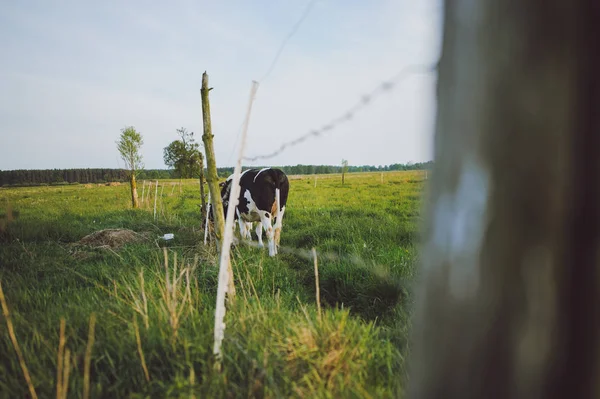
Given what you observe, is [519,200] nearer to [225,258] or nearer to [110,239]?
[225,258]

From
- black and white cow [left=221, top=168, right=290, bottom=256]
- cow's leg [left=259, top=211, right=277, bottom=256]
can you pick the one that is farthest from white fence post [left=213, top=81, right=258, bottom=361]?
black and white cow [left=221, top=168, right=290, bottom=256]

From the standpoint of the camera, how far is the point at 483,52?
61 centimetres

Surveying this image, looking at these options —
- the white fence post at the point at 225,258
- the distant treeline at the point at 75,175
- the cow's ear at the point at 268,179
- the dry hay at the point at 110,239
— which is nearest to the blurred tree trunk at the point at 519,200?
the white fence post at the point at 225,258

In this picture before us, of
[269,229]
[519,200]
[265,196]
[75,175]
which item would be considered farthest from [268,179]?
[75,175]

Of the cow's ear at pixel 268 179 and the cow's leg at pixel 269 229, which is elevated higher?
the cow's ear at pixel 268 179

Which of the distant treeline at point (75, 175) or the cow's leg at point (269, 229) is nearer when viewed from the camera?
the cow's leg at point (269, 229)

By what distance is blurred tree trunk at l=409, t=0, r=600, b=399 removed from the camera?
53 centimetres

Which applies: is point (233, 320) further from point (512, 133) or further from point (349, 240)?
point (349, 240)

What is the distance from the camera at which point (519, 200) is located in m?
0.58

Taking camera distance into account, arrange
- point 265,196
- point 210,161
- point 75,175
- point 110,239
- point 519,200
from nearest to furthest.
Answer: point 519,200, point 210,161, point 110,239, point 265,196, point 75,175

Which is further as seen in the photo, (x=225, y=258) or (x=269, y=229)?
(x=269, y=229)

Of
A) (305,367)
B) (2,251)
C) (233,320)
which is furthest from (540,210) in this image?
(2,251)

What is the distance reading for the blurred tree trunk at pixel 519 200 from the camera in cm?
53

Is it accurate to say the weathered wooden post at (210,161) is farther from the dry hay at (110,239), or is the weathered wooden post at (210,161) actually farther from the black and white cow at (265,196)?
the dry hay at (110,239)
